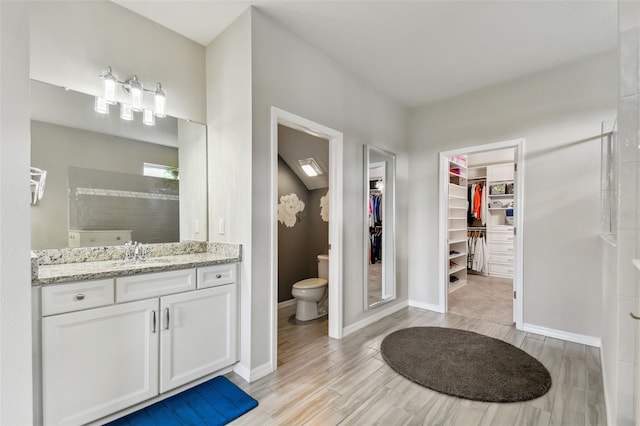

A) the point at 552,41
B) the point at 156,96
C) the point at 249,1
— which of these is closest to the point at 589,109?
the point at 552,41

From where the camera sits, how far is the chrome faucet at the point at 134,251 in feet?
6.88

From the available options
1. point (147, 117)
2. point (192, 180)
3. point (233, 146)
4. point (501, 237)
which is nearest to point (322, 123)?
point (233, 146)

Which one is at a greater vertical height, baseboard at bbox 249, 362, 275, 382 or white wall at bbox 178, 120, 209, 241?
white wall at bbox 178, 120, 209, 241

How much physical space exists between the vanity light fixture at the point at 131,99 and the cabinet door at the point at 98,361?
1.41 metres

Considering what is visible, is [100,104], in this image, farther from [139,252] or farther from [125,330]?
[125,330]

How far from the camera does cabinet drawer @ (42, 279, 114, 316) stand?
4.76 feet

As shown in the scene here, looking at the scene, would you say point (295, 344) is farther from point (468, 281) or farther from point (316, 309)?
point (468, 281)

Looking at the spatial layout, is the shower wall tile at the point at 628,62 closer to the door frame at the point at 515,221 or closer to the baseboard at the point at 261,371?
the door frame at the point at 515,221

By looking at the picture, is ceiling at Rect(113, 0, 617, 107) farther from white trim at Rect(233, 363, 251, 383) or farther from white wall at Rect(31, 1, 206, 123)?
white trim at Rect(233, 363, 251, 383)

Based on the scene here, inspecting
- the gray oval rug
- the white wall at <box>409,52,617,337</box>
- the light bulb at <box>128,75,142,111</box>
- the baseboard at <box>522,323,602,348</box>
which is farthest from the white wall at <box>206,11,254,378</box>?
the baseboard at <box>522,323,602,348</box>

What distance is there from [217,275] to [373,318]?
80.9 inches

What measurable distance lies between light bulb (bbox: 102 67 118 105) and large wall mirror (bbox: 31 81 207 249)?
117mm

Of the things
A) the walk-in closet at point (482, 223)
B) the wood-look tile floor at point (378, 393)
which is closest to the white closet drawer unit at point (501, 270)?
the walk-in closet at point (482, 223)

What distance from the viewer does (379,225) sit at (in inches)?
143
